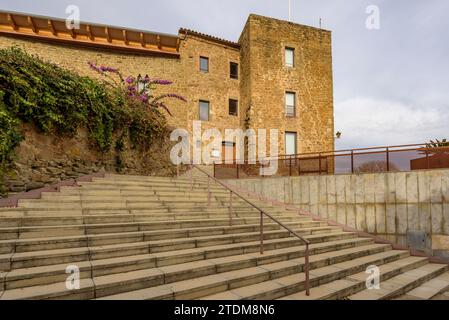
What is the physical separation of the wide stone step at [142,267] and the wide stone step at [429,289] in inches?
83.7

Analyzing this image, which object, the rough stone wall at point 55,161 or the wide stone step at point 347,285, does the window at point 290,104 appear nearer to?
the rough stone wall at point 55,161

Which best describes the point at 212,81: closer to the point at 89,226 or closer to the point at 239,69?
the point at 239,69

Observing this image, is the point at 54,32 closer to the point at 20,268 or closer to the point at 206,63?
the point at 206,63

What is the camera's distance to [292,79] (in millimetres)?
18062

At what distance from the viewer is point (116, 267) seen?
4090 mm

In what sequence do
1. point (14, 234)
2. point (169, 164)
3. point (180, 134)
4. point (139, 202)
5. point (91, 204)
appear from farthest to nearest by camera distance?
1. point (180, 134)
2. point (169, 164)
3. point (139, 202)
4. point (91, 204)
5. point (14, 234)

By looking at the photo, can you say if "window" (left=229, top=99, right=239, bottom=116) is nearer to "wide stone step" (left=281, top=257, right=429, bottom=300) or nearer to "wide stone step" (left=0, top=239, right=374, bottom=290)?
"wide stone step" (left=0, top=239, right=374, bottom=290)

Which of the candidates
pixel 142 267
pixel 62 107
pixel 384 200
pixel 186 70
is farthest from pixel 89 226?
pixel 186 70

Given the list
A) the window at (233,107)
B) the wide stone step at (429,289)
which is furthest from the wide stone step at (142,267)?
the window at (233,107)

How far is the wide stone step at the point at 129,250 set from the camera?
12.6ft

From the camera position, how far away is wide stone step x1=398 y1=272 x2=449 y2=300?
5012mm

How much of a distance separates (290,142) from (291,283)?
45.9ft
